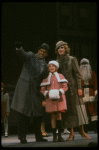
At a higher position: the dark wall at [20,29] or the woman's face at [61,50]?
the dark wall at [20,29]

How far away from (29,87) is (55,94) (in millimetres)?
512

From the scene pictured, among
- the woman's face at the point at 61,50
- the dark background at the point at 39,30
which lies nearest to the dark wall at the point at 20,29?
the dark background at the point at 39,30

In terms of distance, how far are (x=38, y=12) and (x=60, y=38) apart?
1.52 meters

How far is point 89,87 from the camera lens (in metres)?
8.70

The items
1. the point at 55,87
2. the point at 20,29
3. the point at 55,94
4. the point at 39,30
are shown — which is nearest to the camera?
the point at 55,94

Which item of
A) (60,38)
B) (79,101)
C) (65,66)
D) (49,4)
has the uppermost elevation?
(49,4)

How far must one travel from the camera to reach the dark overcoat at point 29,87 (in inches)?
243

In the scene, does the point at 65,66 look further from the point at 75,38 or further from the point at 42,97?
the point at 75,38

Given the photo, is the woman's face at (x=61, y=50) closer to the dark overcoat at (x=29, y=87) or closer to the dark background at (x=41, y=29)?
the dark overcoat at (x=29, y=87)

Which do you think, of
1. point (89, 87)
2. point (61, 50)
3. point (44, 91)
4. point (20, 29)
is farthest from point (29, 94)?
point (20, 29)

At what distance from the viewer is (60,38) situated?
1335 centimetres

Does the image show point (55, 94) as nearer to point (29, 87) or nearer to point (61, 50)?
point (29, 87)

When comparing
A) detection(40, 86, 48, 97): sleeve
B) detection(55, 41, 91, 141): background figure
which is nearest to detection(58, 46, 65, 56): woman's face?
detection(55, 41, 91, 141): background figure

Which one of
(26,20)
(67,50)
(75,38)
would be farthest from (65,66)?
(75,38)
